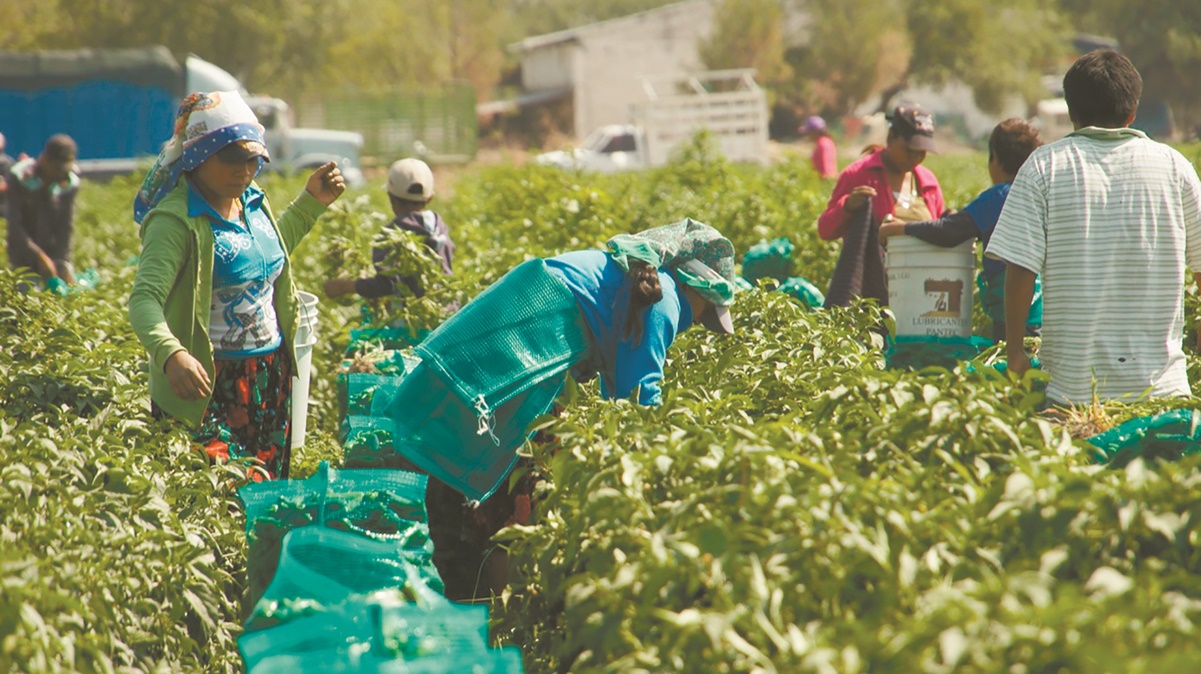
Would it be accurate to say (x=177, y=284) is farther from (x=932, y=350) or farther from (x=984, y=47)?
(x=984, y=47)

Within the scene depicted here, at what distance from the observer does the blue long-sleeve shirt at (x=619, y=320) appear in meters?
3.43

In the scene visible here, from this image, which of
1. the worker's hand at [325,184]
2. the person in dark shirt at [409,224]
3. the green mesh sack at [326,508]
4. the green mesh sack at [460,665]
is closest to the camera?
the green mesh sack at [460,665]

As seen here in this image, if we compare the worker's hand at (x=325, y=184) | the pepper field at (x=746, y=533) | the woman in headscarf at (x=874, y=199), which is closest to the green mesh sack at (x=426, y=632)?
the pepper field at (x=746, y=533)

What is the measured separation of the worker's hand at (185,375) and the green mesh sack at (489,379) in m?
0.58

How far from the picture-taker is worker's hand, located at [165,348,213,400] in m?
3.40

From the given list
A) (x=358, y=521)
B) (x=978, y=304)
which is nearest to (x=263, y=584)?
(x=358, y=521)

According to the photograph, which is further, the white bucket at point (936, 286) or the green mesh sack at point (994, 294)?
the green mesh sack at point (994, 294)

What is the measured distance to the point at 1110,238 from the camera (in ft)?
11.4

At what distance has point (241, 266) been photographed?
12.5ft

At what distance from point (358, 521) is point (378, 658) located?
83cm

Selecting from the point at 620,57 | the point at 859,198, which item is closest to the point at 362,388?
the point at 859,198

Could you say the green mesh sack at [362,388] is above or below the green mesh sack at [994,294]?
below

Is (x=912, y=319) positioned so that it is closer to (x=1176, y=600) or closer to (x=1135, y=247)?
(x=1135, y=247)

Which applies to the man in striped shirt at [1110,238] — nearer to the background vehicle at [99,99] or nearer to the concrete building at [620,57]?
the background vehicle at [99,99]
